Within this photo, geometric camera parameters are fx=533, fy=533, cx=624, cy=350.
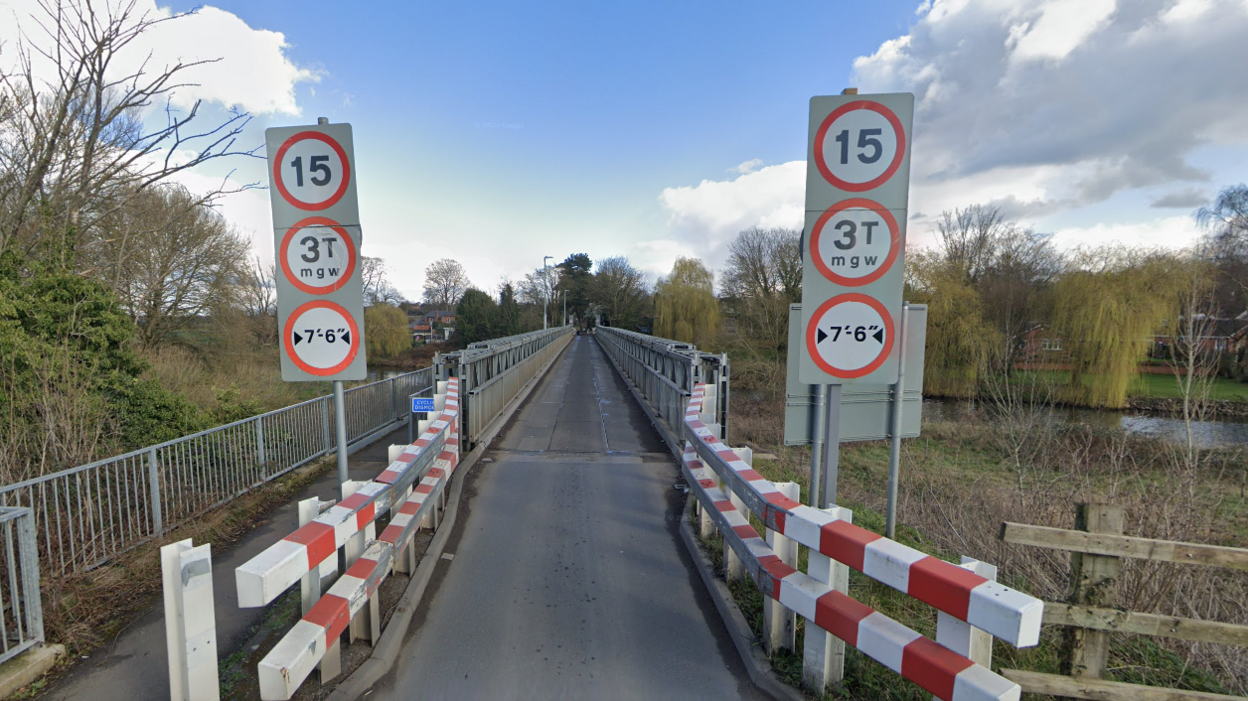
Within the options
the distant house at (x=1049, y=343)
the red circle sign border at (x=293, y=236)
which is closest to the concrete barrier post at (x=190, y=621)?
the red circle sign border at (x=293, y=236)

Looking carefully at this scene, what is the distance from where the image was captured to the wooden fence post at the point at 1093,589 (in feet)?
7.98

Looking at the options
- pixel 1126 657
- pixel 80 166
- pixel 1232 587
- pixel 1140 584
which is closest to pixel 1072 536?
pixel 1126 657

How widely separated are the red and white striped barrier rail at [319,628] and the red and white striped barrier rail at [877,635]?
2.02m

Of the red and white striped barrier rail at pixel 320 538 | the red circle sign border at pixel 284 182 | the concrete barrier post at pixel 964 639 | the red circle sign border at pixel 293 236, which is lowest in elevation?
the concrete barrier post at pixel 964 639

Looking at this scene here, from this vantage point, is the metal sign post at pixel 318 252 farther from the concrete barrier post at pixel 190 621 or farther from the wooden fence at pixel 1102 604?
the wooden fence at pixel 1102 604

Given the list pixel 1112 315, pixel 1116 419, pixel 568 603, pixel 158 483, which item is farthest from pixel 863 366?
pixel 1112 315

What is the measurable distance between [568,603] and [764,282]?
3351cm

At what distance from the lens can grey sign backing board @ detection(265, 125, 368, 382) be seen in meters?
3.02

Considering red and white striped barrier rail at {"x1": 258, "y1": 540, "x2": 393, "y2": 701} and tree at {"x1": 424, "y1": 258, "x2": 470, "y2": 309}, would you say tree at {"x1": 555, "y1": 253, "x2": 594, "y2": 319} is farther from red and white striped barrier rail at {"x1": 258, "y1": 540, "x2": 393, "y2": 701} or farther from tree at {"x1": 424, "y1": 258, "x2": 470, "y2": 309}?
red and white striped barrier rail at {"x1": 258, "y1": 540, "x2": 393, "y2": 701}

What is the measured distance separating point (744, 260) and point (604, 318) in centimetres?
4336

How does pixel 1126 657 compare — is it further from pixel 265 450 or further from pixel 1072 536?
pixel 265 450

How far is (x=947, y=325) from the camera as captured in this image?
23359 millimetres

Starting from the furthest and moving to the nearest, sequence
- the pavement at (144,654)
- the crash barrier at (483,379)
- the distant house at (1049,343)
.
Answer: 1. the distant house at (1049,343)
2. the crash barrier at (483,379)
3. the pavement at (144,654)

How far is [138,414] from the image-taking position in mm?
6227
